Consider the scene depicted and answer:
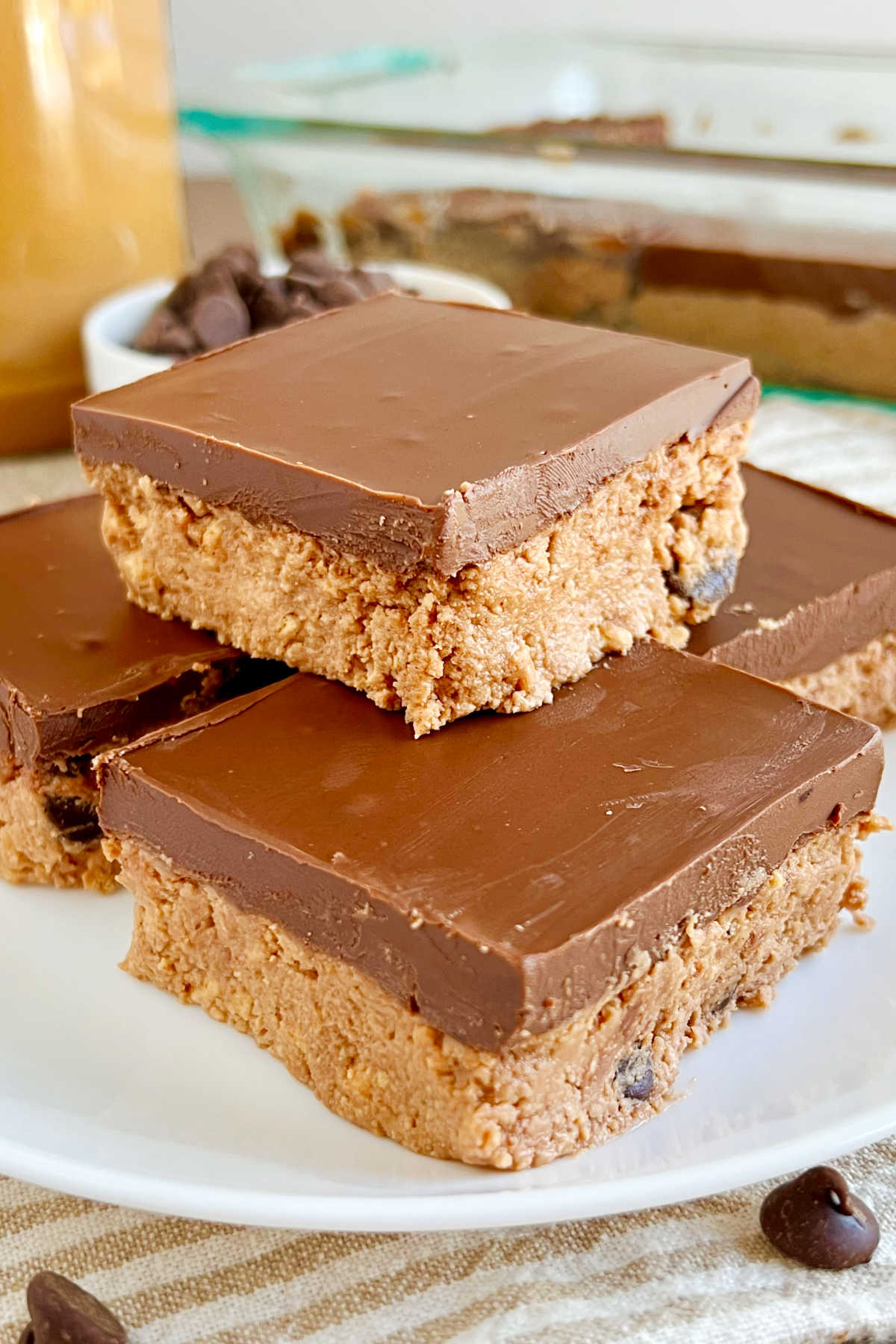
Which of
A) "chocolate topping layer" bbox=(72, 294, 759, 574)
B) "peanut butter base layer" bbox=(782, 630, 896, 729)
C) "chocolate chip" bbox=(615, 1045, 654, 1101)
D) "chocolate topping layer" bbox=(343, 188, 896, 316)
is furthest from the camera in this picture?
"chocolate topping layer" bbox=(343, 188, 896, 316)

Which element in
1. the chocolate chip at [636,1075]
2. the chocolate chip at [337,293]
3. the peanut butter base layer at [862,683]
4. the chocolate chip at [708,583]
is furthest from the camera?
the chocolate chip at [337,293]

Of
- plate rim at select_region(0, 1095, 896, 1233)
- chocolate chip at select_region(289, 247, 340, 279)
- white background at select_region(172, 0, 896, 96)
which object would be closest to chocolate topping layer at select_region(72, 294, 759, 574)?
plate rim at select_region(0, 1095, 896, 1233)

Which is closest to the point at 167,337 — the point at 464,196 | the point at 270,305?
the point at 270,305

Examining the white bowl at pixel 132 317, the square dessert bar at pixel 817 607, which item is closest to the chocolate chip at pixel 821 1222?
the square dessert bar at pixel 817 607

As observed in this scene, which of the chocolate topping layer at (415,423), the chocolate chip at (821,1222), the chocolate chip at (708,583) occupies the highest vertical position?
the chocolate topping layer at (415,423)

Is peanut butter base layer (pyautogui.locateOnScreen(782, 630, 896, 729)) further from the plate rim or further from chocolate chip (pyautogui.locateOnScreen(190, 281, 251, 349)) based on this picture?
chocolate chip (pyautogui.locateOnScreen(190, 281, 251, 349))

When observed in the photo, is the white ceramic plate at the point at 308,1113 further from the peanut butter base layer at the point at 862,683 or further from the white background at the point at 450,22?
the white background at the point at 450,22

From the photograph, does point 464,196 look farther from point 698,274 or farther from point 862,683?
point 862,683
